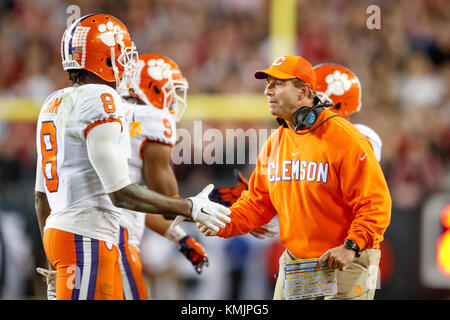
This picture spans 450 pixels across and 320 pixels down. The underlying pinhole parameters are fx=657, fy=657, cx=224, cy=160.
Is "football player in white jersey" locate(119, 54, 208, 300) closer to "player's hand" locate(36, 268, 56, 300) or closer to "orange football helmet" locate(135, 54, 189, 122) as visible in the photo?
"orange football helmet" locate(135, 54, 189, 122)

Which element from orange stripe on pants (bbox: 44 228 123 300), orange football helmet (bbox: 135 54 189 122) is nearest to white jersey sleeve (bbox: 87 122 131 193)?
orange stripe on pants (bbox: 44 228 123 300)

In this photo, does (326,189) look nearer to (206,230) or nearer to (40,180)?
(206,230)

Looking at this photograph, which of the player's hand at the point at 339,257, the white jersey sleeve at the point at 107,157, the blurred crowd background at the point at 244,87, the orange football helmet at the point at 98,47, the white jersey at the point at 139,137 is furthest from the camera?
the blurred crowd background at the point at 244,87

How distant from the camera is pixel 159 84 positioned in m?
4.05

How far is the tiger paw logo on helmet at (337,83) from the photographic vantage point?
12.3 feet

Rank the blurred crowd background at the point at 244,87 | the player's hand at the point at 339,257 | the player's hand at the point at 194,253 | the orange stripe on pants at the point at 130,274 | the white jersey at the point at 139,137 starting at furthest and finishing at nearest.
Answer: the blurred crowd background at the point at 244,87
the player's hand at the point at 194,253
the white jersey at the point at 139,137
the orange stripe on pants at the point at 130,274
the player's hand at the point at 339,257

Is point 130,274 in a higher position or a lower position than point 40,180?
lower

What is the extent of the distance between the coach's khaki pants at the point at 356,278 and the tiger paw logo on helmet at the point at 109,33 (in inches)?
49.6

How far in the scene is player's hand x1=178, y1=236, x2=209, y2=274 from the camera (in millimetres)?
4004

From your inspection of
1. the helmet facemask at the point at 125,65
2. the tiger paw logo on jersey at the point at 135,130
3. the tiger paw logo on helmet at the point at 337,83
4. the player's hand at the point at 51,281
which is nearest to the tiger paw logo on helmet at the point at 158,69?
the tiger paw logo on jersey at the point at 135,130

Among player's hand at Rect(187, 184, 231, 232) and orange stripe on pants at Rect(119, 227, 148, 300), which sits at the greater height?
player's hand at Rect(187, 184, 231, 232)

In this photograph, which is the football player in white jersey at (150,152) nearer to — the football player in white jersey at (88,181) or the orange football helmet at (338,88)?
the football player in white jersey at (88,181)

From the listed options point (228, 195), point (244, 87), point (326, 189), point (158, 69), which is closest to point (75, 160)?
point (228, 195)

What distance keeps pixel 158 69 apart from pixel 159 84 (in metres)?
0.12
